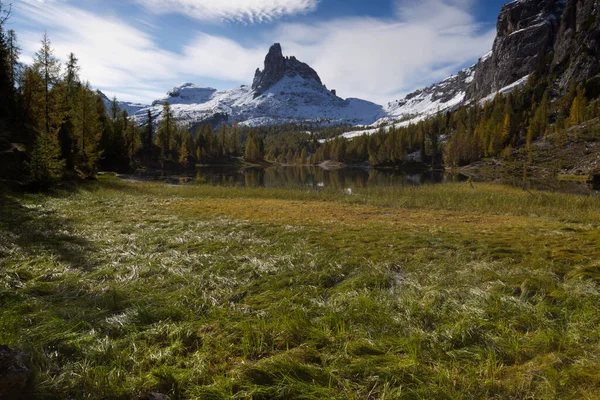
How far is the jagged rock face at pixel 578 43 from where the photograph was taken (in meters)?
125

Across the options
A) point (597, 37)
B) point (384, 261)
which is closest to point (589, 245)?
point (384, 261)

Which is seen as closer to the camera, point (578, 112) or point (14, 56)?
point (14, 56)

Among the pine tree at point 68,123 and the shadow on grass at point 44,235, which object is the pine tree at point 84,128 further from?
the shadow on grass at point 44,235

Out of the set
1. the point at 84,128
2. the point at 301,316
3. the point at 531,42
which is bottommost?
the point at 301,316

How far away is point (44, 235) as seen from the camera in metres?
9.78

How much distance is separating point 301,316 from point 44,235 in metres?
10.1

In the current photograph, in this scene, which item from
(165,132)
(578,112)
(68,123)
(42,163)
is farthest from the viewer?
(578,112)

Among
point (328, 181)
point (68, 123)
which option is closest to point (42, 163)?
point (68, 123)

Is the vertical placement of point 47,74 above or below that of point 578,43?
below

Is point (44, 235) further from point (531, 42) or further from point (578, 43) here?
point (531, 42)

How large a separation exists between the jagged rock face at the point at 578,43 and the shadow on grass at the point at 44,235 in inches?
7073

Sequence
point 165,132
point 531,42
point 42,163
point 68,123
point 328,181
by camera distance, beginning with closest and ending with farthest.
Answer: point 42,163 < point 68,123 < point 328,181 < point 165,132 < point 531,42

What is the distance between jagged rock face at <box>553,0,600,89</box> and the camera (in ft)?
409

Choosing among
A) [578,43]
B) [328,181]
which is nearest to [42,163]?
[328,181]
